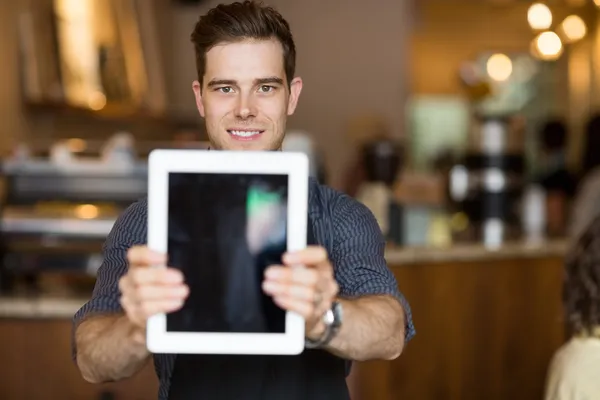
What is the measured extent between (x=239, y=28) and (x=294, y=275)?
0.44m

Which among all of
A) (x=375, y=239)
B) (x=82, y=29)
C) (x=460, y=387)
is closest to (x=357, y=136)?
(x=82, y=29)

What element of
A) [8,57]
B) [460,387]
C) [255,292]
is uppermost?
[8,57]

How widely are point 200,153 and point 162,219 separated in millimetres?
91

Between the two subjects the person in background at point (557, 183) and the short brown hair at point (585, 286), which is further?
the person in background at point (557, 183)

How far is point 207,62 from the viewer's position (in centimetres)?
152

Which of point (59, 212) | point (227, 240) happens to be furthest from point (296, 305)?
point (59, 212)

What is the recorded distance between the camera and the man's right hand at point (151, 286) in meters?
1.20

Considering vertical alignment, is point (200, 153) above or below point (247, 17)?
below

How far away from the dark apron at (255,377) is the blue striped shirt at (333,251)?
29mm

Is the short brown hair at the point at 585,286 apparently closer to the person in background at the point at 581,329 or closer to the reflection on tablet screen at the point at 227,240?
the person in background at the point at 581,329

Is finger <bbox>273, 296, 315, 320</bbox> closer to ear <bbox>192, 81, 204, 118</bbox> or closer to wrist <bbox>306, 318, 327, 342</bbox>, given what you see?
wrist <bbox>306, 318, 327, 342</bbox>

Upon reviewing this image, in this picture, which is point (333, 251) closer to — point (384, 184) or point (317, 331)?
point (317, 331)

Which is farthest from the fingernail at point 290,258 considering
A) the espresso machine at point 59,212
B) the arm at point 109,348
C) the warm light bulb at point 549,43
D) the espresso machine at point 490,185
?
the warm light bulb at point 549,43

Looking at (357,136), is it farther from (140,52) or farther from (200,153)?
(200,153)
